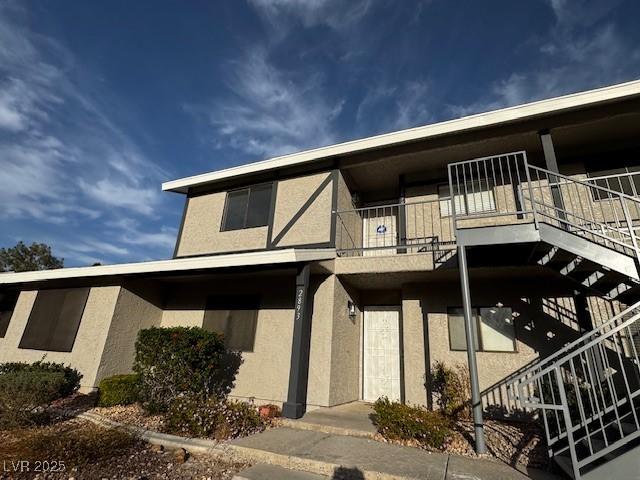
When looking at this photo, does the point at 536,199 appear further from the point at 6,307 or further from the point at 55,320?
the point at 6,307

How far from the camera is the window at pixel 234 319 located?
24.3 feet

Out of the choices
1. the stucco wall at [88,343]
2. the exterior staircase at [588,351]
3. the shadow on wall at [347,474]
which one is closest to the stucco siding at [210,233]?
the stucco wall at [88,343]

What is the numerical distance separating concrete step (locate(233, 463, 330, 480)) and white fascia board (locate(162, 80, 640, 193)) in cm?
644

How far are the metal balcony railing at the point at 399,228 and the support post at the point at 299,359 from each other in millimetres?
1379

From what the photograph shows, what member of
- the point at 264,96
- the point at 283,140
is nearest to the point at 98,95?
the point at 264,96

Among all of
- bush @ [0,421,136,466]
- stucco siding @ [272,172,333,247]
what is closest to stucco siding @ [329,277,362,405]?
stucco siding @ [272,172,333,247]

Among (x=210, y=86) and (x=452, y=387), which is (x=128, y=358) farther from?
(x=210, y=86)

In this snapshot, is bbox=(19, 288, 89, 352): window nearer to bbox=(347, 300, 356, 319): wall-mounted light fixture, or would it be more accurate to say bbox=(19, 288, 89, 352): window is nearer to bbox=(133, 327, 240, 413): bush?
bbox=(133, 327, 240, 413): bush

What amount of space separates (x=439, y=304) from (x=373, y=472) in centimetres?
431

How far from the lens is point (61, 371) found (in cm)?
687

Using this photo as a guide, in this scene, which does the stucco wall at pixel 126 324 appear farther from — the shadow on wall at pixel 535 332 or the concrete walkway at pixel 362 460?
the shadow on wall at pixel 535 332

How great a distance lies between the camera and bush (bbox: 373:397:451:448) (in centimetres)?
429

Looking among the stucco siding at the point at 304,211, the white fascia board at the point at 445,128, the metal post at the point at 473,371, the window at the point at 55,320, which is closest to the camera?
the metal post at the point at 473,371

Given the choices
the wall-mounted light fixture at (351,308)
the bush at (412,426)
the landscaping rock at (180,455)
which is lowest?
the landscaping rock at (180,455)
